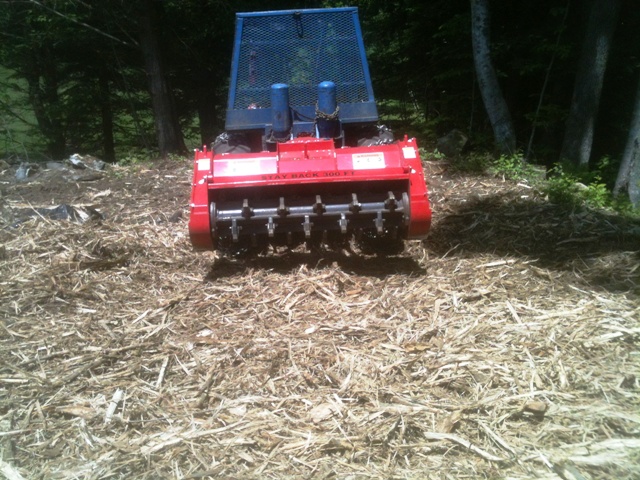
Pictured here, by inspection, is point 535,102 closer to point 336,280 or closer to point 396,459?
point 336,280

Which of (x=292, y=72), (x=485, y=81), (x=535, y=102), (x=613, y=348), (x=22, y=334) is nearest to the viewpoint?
(x=613, y=348)

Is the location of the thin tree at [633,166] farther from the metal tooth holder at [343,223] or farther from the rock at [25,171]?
the rock at [25,171]

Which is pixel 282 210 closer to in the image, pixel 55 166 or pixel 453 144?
pixel 55 166

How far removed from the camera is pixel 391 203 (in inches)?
191

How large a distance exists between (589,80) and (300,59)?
5.71 metres

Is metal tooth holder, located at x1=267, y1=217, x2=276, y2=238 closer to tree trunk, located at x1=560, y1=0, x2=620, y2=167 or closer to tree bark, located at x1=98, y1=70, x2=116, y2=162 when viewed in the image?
tree trunk, located at x1=560, y1=0, x2=620, y2=167

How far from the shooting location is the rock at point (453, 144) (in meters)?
10.1

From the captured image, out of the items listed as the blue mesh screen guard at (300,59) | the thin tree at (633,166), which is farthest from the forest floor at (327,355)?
the thin tree at (633,166)

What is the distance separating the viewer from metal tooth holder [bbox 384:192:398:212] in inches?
191

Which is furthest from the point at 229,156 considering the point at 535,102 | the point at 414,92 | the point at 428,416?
the point at 414,92

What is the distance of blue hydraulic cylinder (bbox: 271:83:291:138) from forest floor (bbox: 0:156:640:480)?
4.48 feet

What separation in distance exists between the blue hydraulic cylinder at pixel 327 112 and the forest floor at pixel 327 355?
135cm

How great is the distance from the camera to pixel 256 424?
3.30 m

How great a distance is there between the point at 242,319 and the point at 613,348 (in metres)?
2.77
